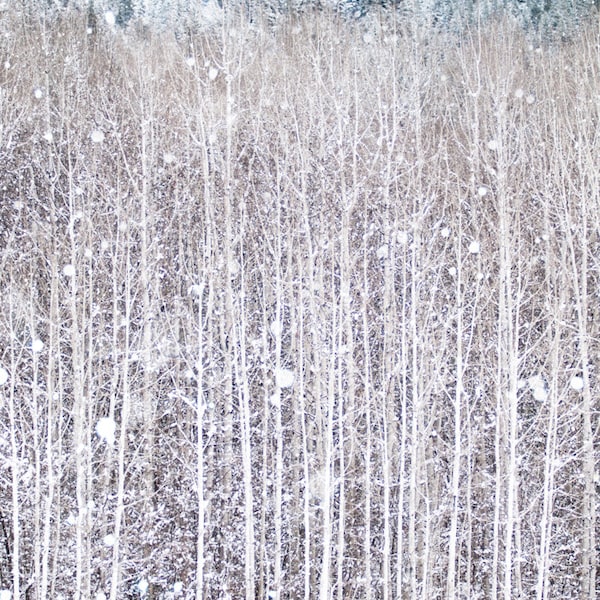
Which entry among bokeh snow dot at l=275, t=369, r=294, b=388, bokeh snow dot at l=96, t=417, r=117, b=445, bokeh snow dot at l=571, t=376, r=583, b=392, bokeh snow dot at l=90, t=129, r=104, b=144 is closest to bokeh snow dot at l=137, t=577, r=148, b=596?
bokeh snow dot at l=96, t=417, r=117, b=445

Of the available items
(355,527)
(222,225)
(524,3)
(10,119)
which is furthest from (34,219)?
(524,3)

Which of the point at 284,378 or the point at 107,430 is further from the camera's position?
the point at 284,378

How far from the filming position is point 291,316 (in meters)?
6.25

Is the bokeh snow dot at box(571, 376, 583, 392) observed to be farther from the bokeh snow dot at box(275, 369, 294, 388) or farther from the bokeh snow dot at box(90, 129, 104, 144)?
the bokeh snow dot at box(90, 129, 104, 144)

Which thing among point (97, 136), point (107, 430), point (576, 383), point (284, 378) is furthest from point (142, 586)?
point (576, 383)

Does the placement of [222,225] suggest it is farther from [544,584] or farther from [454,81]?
[544,584]

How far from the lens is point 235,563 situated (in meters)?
6.00

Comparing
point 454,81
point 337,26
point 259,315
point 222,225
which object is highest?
point 337,26

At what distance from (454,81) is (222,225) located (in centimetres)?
286

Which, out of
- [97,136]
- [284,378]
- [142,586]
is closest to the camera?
[142,586]

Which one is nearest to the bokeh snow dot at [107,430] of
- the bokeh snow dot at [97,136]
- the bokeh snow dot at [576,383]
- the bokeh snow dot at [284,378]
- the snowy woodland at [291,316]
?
the snowy woodland at [291,316]

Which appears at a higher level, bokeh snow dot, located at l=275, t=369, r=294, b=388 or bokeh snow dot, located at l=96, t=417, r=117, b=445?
bokeh snow dot, located at l=275, t=369, r=294, b=388

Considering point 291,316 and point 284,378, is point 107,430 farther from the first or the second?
point 291,316

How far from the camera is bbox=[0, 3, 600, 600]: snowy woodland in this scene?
5879 mm
